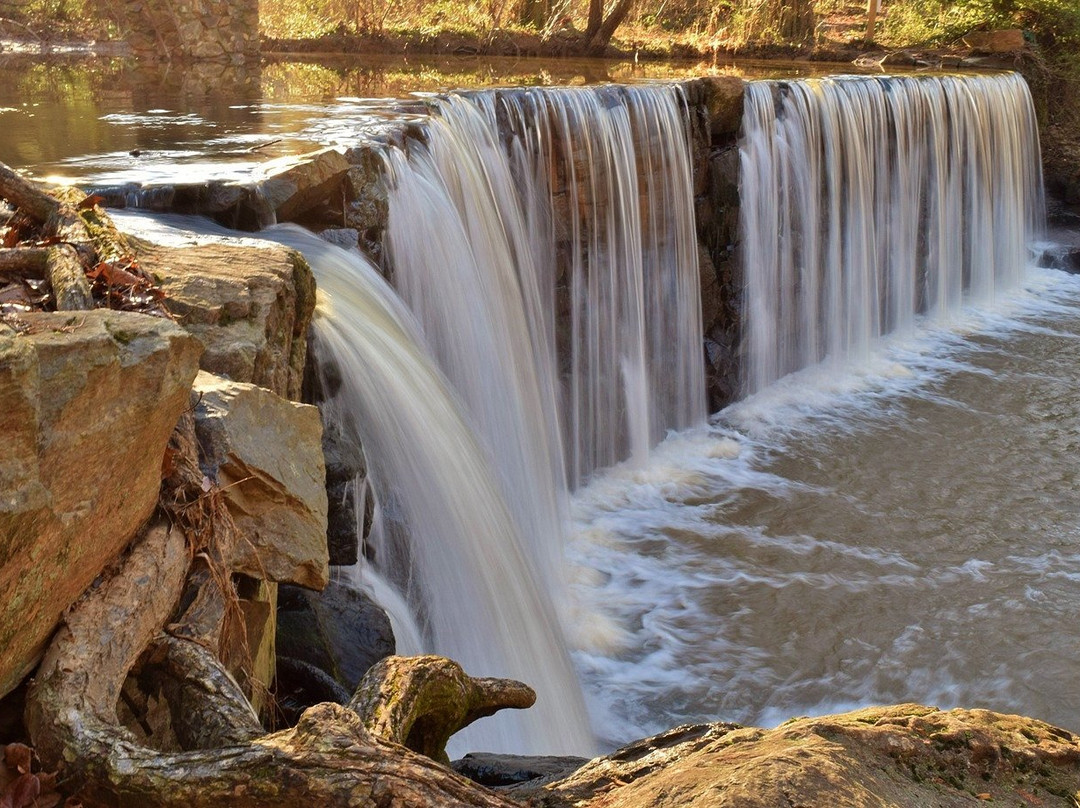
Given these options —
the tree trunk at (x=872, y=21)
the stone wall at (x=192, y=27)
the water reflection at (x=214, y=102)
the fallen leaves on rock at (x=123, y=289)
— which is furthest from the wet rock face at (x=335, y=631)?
the tree trunk at (x=872, y=21)

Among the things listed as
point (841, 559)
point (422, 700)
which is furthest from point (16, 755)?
point (841, 559)

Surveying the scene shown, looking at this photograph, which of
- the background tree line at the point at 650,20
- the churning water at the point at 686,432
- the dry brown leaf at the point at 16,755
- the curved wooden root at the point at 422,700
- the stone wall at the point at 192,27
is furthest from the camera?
the stone wall at the point at 192,27

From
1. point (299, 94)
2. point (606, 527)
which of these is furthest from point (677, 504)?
point (299, 94)

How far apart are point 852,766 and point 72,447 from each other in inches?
68.0

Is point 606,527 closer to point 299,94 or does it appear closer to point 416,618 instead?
point 416,618

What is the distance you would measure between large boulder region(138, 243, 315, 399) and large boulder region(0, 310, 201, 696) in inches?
39.1

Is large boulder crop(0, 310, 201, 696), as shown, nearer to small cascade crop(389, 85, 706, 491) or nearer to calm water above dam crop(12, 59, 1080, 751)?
calm water above dam crop(12, 59, 1080, 751)

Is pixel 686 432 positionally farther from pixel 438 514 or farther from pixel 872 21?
pixel 872 21

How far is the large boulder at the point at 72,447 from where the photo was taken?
2.07m

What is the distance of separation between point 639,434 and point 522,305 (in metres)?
2.01

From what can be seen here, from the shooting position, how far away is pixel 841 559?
729 centimetres

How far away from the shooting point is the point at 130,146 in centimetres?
771

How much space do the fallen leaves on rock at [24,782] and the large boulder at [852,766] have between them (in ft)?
3.36

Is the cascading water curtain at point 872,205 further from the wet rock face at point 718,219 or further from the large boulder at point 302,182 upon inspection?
the large boulder at point 302,182
